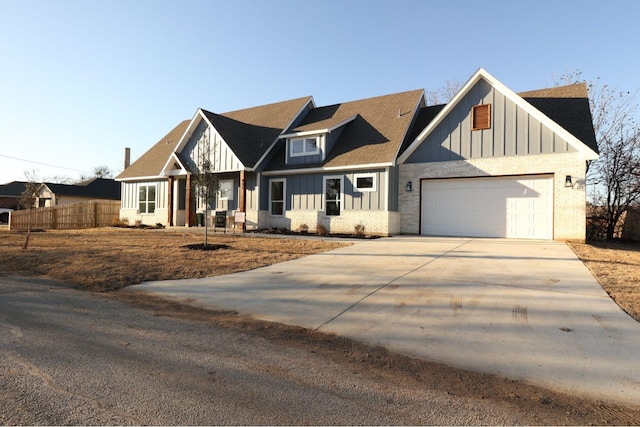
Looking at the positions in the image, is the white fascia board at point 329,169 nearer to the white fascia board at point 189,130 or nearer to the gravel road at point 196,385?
the white fascia board at point 189,130

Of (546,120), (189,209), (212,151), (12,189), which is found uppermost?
(546,120)

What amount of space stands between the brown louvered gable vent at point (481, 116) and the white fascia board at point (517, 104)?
0.80 m

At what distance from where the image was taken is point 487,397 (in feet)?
9.62

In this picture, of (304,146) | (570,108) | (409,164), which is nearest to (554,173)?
(570,108)

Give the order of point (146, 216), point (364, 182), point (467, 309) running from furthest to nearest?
1. point (146, 216)
2. point (364, 182)
3. point (467, 309)

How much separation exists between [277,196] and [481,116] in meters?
A: 10.5

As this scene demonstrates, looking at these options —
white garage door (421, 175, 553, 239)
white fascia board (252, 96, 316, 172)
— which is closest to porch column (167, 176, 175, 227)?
white fascia board (252, 96, 316, 172)

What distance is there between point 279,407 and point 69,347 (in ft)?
8.46

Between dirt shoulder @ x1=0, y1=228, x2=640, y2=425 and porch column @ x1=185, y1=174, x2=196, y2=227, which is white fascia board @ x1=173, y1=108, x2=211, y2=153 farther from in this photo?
dirt shoulder @ x1=0, y1=228, x2=640, y2=425

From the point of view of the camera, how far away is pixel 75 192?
1560 inches

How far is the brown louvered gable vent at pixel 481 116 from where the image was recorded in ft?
49.8

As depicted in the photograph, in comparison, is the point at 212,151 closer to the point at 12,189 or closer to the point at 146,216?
the point at 146,216

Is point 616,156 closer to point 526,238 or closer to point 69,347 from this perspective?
point 526,238

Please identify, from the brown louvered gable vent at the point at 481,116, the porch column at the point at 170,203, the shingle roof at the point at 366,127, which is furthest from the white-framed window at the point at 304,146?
the porch column at the point at 170,203
